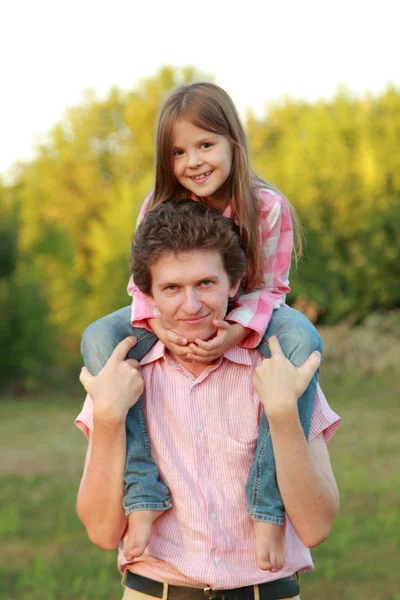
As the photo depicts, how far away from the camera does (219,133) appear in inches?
116

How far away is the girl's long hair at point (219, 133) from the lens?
2.89 m

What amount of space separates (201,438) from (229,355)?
0.25m

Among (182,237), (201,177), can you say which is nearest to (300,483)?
(182,237)

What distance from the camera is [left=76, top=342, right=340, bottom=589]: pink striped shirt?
2.52 metres

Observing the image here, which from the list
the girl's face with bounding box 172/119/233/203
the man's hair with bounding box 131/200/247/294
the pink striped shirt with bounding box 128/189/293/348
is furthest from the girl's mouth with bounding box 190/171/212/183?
the man's hair with bounding box 131/200/247/294

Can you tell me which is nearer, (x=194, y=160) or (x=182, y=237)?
(x=182, y=237)

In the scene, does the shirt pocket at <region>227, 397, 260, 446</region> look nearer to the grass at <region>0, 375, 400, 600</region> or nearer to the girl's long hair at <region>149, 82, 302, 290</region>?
the girl's long hair at <region>149, 82, 302, 290</region>

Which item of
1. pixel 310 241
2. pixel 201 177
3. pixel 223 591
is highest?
pixel 310 241

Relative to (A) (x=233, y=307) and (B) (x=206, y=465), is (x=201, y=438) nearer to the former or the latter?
(B) (x=206, y=465)

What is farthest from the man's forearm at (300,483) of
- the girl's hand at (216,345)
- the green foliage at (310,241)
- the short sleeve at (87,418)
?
the green foliage at (310,241)

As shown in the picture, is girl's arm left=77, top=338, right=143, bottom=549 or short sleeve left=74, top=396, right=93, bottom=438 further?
short sleeve left=74, top=396, right=93, bottom=438

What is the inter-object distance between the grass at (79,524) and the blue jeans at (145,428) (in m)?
4.45

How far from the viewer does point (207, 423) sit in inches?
103

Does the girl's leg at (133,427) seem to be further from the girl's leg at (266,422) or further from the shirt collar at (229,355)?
the girl's leg at (266,422)
